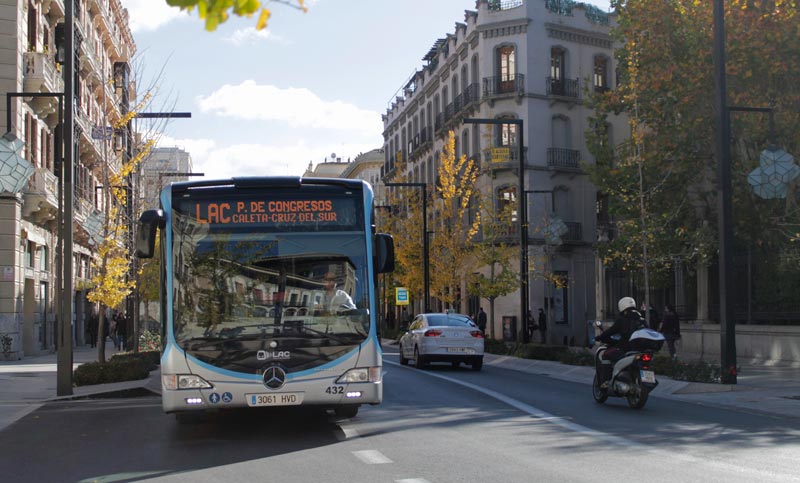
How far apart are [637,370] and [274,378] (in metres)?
6.00

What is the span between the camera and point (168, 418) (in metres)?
14.9

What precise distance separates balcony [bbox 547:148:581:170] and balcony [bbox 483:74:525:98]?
3.52 meters

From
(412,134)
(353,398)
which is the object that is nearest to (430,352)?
(353,398)

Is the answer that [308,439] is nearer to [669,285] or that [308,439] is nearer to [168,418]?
[168,418]

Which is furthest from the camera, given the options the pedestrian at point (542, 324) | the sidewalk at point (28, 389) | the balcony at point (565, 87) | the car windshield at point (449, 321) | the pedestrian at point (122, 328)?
the balcony at point (565, 87)

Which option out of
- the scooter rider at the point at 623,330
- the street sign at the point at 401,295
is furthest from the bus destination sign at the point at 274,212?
the street sign at the point at 401,295

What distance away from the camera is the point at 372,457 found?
34.0 feet

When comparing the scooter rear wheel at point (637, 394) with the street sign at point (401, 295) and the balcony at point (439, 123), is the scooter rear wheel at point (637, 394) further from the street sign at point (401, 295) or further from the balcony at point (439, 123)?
the balcony at point (439, 123)

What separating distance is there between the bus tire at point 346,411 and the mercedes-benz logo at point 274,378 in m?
2.07

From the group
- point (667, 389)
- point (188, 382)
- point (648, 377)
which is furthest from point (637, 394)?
point (188, 382)

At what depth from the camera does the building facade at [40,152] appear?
32.5 m

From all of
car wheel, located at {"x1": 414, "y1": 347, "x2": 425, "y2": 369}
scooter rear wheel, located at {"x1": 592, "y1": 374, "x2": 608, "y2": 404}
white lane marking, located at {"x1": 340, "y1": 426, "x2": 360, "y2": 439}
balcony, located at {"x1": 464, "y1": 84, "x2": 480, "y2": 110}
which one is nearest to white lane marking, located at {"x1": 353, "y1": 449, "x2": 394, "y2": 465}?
white lane marking, located at {"x1": 340, "y1": 426, "x2": 360, "y2": 439}

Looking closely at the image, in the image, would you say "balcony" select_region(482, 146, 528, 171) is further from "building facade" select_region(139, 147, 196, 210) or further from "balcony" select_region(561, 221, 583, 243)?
"building facade" select_region(139, 147, 196, 210)

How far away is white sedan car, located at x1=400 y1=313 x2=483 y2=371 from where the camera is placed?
1041 inches
